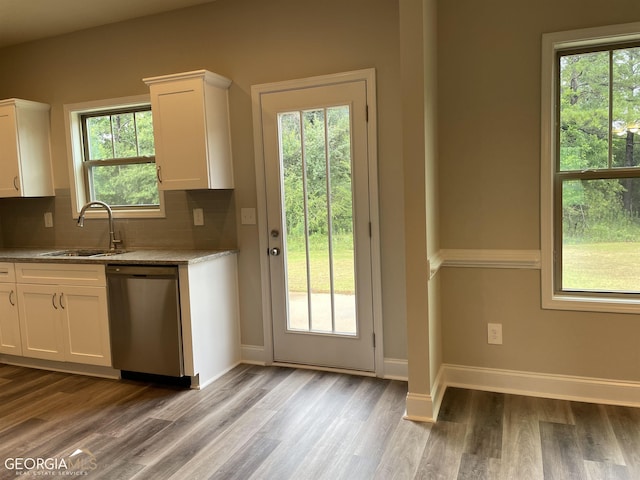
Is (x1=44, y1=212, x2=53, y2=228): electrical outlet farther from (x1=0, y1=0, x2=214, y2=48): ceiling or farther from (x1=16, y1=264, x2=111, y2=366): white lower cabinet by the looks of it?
(x1=0, y1=0, x2=214, y2=48): ceiling

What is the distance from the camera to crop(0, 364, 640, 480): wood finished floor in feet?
7.14

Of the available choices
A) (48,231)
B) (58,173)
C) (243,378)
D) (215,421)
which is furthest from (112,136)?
(215,421)

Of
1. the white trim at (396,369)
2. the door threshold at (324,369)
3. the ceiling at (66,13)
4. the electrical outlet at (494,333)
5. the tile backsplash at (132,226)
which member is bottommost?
the door threshold at (324,369)

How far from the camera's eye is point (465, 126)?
2859 mm

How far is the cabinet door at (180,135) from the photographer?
3211mm

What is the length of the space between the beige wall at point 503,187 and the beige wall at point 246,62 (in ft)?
1.11

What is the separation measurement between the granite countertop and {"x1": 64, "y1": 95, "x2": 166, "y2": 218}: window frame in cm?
34

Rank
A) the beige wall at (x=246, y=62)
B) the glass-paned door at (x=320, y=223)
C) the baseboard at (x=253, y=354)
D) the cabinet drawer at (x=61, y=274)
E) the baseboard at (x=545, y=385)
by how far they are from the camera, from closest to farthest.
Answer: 1. the baseboard at (x=545, y=385)
2. the beige wall at (x=246, y=62)
3. the glass-paned door at (x=320, y=223)
4. the cabinet drawer at (x=61, y=274)
5. the baseboard at (x=253, y=354)

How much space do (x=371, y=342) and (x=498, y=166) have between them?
1397 mm

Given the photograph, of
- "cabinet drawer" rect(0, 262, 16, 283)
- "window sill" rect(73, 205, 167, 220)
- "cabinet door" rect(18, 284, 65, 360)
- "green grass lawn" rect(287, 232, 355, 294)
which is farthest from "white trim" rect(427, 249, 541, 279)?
"cabinet drawer" rect(0, 262, 16, 283)

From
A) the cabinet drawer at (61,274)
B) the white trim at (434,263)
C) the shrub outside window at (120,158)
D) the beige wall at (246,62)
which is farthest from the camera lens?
the shrub outside window at (120,158)

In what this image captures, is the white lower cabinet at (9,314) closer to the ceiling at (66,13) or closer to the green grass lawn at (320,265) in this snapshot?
the ceiling at (66,13)

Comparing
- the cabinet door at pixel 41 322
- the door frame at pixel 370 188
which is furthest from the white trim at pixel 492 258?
the cabinet door at pixel 41 322

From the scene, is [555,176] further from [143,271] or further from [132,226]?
[132,226]
